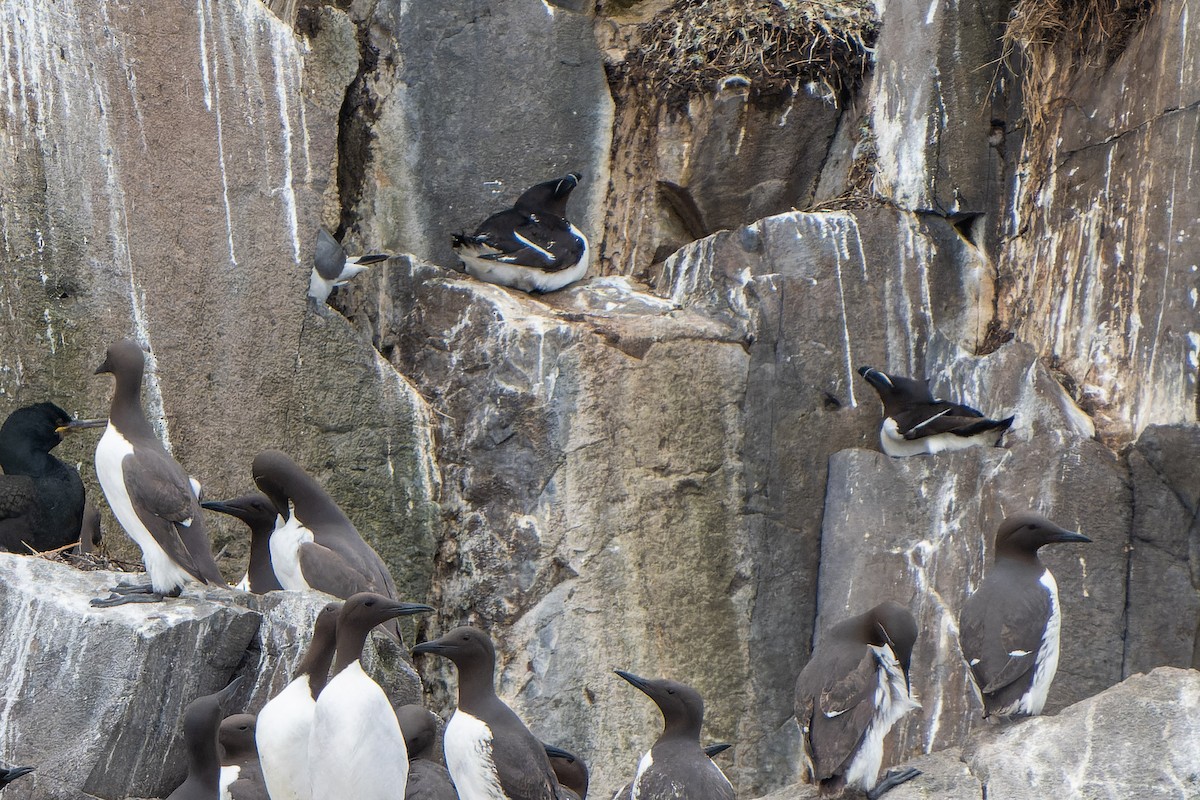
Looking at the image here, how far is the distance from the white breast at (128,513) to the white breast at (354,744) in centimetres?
145

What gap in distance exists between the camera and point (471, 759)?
17.2 ft

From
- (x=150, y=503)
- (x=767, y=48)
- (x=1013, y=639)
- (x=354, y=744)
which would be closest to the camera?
(x=354, y=744)

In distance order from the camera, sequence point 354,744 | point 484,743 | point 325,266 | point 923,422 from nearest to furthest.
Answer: point 354,744
point 484,743
point 923,422
point 325,266

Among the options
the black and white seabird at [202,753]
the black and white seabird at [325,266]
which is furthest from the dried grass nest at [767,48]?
the black and white seabird at [202,753]

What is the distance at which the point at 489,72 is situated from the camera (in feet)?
30.7

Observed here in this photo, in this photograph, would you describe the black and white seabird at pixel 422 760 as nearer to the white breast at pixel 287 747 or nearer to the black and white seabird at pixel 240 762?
the white breast at pixel 287 747

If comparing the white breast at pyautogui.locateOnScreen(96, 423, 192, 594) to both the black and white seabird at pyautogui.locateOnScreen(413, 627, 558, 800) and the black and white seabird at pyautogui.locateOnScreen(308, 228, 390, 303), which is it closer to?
the black and white seabird at pyautogui.locateOnScreen(413, 627, 558, 800)

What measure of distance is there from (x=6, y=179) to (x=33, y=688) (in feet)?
9.19

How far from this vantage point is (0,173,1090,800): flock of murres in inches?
203

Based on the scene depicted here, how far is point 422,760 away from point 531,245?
3.43m

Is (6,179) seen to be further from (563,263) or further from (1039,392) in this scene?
(1039,392)

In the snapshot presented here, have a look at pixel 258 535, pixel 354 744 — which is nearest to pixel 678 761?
pixel 354 744

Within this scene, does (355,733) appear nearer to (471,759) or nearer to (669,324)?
(471,759)

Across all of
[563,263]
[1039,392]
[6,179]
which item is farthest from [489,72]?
[1039,392]
